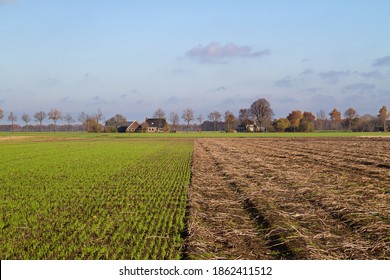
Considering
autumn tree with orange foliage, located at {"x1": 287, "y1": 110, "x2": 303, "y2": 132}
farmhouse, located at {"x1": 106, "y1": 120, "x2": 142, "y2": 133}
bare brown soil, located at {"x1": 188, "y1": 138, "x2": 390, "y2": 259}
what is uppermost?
autumn tree with orange foliage, located at {"x1": 287, "y1": 110, "x2": 303, "y2": 132}

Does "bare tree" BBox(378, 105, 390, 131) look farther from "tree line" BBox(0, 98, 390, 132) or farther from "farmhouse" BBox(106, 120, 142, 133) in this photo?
"farmhouse" BBox(106, 120, 142, 133)

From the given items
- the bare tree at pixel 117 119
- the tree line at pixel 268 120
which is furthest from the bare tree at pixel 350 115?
the bare tree at pixel 117 119

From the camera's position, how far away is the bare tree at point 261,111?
499ft

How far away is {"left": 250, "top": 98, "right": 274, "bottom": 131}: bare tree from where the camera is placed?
499ft

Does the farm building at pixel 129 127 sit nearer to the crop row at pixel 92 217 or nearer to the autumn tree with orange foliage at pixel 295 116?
the autumn tree with orange foliage at pixel 295 116

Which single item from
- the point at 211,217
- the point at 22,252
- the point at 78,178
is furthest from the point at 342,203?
the point at 78,178

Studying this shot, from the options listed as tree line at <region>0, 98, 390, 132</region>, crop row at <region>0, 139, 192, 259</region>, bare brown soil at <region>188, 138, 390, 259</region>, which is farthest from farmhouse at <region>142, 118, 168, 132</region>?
bare brown soil at <region>188, 138, 390, 259</region>

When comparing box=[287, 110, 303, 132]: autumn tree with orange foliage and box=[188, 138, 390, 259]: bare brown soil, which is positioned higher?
box=[287, 110, 303, 132]: autumn tree with orange foliage

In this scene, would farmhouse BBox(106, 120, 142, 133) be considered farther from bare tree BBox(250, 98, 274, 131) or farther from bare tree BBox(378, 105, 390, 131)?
bare tree BBox(378, 105, 390, 131)

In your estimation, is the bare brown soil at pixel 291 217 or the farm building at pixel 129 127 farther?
the farm building at pixel 129 127

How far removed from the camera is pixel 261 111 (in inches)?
6097

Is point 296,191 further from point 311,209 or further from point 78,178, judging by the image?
point 78,178

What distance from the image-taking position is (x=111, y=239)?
8438 millimetres

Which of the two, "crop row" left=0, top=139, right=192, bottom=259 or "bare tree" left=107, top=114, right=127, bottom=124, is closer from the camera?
"crop row" left=0, top=139, right=192, bottom=259
